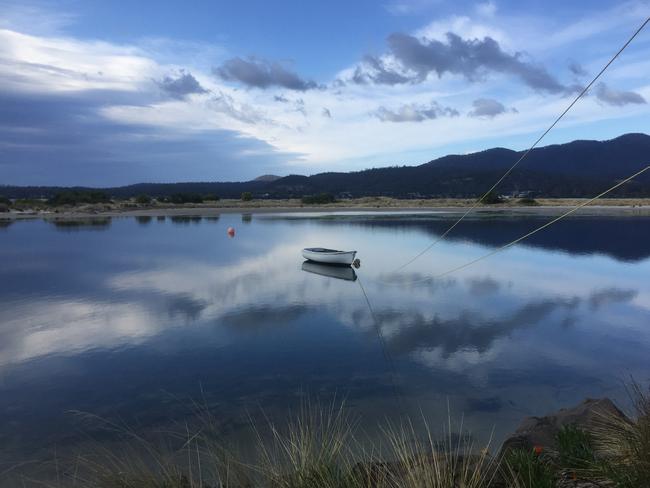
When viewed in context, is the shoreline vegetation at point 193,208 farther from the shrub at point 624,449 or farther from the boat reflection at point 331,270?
the shrub at point 624,449

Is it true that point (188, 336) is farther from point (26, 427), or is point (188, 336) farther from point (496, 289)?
point (496, 289)

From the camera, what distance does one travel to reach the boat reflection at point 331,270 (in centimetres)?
2087

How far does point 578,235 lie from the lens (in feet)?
116

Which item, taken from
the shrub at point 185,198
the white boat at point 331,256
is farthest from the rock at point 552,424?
the shrub at point 185,198

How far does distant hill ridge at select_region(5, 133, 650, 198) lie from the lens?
116 m

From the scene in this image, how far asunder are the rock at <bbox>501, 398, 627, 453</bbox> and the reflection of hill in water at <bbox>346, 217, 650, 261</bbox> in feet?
68.7

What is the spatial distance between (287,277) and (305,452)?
16.5 m

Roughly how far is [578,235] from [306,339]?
30176 mm

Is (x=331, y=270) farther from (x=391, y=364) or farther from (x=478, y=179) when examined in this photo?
(x=478, y=179)

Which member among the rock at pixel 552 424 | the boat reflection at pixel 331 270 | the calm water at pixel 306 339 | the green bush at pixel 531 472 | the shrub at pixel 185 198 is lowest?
the boat reflection at pixel 331 270

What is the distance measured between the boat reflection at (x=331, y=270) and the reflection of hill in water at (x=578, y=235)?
11.5 m

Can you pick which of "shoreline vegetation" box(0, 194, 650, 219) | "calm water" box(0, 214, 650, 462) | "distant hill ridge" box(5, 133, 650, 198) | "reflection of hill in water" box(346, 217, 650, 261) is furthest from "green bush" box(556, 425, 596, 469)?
"distant hill ridge" box(5, 133, 650, 198)

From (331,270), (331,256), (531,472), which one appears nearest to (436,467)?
(531,472)

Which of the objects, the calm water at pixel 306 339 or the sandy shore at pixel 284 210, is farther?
the sandy shore at pixel 284 210
